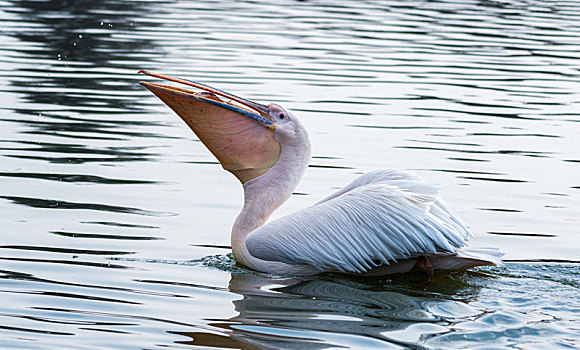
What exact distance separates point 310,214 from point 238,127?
64 centimetres

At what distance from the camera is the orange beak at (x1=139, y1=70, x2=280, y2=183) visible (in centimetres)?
494

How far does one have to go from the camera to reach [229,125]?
5.05 meters

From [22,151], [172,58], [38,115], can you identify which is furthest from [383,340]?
[172,58]

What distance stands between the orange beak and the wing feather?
521 millimetres

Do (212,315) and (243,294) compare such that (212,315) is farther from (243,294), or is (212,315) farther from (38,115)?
(38,115)

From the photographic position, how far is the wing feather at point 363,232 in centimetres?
455

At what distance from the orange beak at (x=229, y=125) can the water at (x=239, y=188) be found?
0.47 metres

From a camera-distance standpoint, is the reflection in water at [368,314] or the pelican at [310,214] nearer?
the reflection in water at [368,314]

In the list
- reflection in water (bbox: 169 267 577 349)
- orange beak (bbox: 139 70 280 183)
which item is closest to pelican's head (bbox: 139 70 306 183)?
orange beak (bbox: 139 70 280 183)

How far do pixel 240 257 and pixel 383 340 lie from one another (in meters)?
1.25

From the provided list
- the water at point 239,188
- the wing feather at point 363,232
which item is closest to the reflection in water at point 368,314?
the water at point 239,188

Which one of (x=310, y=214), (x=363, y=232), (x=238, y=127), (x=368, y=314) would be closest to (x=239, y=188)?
(x=238, y=127)

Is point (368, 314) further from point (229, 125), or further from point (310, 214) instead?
point (229, 125)

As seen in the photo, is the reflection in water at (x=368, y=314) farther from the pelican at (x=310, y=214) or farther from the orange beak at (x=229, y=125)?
the orange beak at (x=229, y=125)
